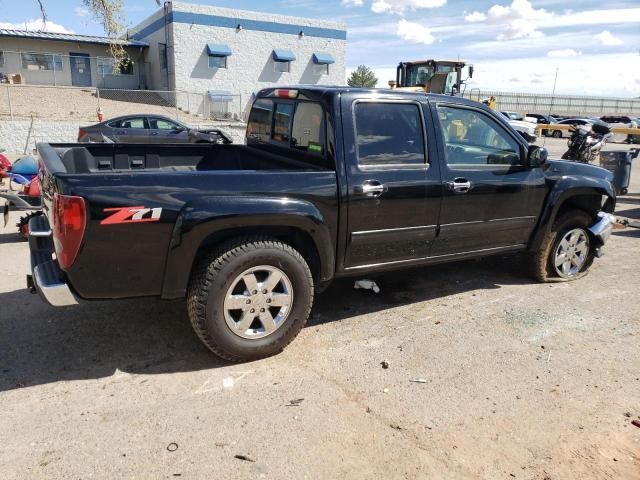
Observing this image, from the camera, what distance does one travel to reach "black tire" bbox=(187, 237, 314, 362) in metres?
3.44

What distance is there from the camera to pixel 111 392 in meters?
3.32

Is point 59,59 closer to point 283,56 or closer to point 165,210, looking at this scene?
point 283,56

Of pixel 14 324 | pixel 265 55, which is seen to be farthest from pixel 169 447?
pixel 265 55

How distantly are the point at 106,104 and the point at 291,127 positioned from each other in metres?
24.3

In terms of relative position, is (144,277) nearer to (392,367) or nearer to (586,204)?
(392,367)

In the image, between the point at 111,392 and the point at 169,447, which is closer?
the point at 169,447

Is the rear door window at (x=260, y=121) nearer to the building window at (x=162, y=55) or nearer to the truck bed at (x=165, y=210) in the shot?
the truck bed at (x=165, y=210)

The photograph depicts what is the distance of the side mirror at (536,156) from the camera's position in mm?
4738

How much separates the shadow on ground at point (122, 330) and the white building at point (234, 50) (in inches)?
1013

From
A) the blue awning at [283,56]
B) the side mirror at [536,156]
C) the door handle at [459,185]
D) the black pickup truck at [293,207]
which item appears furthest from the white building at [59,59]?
the door handle at [459,185]

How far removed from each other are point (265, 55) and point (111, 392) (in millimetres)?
30904

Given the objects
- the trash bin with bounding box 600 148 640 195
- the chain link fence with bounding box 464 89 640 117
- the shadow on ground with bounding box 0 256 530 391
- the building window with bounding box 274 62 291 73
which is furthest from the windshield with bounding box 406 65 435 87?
the chain link fence with bounding box 464 89 640 117

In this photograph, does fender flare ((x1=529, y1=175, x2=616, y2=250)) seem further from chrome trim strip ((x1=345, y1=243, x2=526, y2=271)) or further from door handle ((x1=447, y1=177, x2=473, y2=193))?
door handle ((x1=447, y1=177, x2=473, y2=193))

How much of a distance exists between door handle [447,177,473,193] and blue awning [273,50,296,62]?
29.2 m
